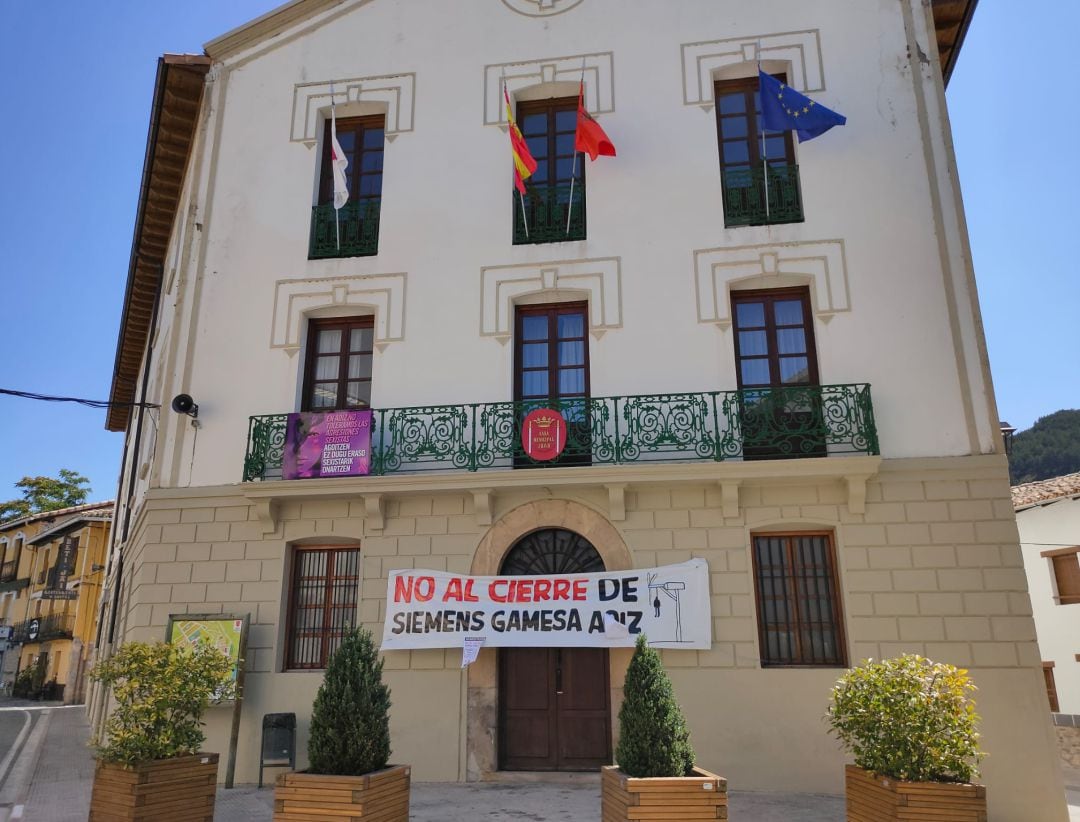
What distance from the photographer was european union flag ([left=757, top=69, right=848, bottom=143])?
39.0ft

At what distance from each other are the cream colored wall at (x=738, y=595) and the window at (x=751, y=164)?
3.88 m

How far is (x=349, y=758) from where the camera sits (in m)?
7.16

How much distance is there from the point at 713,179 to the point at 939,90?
339 centimetres

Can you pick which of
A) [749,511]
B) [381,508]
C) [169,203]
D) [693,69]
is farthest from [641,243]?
[169,203]

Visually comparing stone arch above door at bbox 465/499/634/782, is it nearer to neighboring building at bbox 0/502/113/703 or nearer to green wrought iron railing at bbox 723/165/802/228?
green wrought iron railing at bbox 723/165/802/228

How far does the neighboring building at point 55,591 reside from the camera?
114 feet

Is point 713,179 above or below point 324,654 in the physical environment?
above

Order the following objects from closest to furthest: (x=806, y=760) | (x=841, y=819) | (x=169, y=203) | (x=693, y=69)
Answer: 1. (x=841, y=819)
2. (x=806, y=760)
3. (x=693, y=69)
4. (x=169, y=203)

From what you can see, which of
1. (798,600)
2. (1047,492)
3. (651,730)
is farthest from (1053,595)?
(651,730)

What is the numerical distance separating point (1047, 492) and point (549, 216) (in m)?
19.2

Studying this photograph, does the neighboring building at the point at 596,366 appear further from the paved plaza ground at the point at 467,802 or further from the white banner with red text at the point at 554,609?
the paved plaza ground at the point at 467,802

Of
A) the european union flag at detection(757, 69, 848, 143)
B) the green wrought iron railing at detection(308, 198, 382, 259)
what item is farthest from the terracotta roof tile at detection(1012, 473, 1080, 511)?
the green wrought iron railing at detection(308, 198, 382, 259)

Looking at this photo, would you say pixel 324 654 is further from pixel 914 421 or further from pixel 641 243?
pixel 914 421

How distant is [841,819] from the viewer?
8.83 meters
